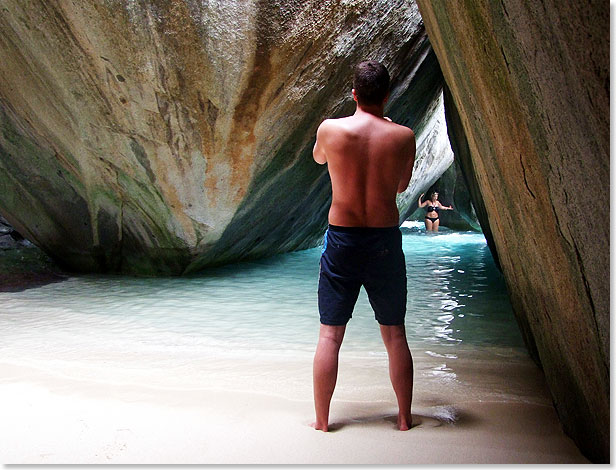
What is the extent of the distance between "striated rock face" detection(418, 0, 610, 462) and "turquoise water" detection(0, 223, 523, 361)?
69.2 inches

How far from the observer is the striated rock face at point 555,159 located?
5.39ft

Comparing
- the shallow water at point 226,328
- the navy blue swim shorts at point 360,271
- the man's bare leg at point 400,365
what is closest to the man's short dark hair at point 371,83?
the navy blue swim shorts at point 360,271

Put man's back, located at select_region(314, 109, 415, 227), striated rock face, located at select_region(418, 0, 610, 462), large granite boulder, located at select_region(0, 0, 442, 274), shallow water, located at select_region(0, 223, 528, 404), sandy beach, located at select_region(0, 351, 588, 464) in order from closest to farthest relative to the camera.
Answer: striated rock face, located at select_region(418, 0, 610, 462) → sandy beach, located at select_region(0, 351, 588, 464) → man's back, located at select_region(314, 109, 415, 227) → shallow water, located at select_region(0, 223, 528, 404) → large granite boulder, located at select_region(0, 0, 442, 274)

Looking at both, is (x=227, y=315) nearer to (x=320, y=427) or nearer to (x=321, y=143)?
(x=320, y=427)

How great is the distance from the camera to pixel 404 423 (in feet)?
8.80

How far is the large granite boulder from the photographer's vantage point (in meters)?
5.32

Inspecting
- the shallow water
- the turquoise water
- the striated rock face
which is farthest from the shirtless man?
the turquoise water

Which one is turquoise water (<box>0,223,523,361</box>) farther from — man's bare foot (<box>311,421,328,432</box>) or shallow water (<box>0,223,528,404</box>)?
man's bare foot (<box>311,421,328,432</box>)

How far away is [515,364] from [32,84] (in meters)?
4.80

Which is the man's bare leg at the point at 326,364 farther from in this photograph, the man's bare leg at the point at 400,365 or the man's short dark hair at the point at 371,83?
the man's short dark hair at the point at 371,83

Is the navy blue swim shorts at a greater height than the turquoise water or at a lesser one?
greater

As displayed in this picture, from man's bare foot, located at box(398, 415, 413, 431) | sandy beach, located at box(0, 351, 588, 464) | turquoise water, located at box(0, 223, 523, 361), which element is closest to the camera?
sandy beach, located at box(0, 351, 588, 464)

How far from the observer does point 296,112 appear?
19.3 feet

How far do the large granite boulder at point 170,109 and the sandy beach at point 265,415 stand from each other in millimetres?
2633
